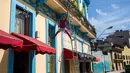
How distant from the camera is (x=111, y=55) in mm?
46125

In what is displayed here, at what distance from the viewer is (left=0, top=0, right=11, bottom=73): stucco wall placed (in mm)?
7566

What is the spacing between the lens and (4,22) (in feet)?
25.7

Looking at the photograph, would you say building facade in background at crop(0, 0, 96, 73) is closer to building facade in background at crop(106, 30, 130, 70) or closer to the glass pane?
the glass pane

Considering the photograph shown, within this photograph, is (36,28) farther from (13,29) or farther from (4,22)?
(4,22)

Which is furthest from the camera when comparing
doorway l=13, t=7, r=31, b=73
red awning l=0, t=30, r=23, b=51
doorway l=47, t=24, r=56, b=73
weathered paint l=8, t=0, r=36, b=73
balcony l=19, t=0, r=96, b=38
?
doorway l=47, t=24, r=56, b=73

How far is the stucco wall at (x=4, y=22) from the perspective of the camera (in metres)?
7.57

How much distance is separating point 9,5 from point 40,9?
2707 mm

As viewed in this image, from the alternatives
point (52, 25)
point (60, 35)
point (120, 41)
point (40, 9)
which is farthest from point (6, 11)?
point (120, 41)

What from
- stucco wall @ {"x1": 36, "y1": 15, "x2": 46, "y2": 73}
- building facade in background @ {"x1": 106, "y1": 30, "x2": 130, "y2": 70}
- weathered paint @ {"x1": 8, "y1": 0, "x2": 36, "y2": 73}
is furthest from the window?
building facade in background @ {"x1": 106, "y1": 30, "x2": 130, "y2": 70}

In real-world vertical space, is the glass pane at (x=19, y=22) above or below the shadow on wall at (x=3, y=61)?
above

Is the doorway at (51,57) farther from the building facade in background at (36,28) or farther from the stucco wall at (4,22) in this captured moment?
the stucco wall at (4,22)

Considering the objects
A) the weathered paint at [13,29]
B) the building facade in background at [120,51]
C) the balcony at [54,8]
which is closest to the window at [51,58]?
the balcony at [54,8]

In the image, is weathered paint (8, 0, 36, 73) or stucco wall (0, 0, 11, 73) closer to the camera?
stucco wall (0, 0, 11, 73)

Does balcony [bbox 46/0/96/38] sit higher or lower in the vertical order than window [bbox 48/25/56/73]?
higher
